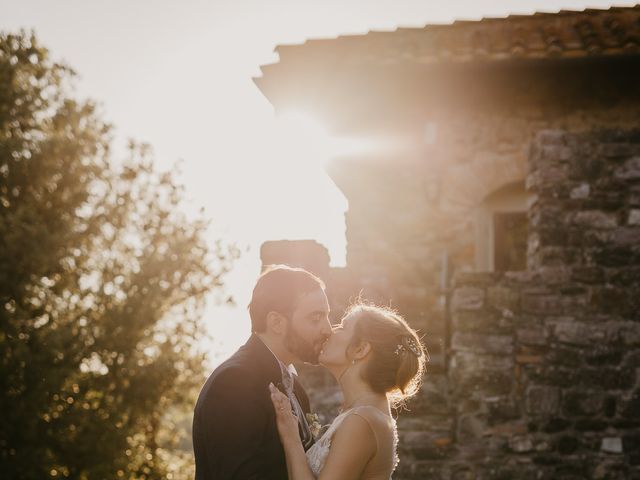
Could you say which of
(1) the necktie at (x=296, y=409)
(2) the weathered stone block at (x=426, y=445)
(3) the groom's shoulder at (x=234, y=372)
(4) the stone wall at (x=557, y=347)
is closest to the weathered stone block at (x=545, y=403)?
(4) the stone wall at (x=557, y=347)

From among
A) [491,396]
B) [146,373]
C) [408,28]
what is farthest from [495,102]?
[146,373]

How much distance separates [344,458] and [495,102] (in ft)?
21.2

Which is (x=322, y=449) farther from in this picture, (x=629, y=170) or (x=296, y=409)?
(x=629, y=170)

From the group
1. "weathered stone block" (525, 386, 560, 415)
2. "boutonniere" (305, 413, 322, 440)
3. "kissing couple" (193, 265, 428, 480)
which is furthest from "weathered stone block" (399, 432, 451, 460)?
"boutonniere" (305, 413, 322, 440)

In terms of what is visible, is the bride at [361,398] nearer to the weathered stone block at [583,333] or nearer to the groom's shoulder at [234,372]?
the groom's shoulder at [234,372]

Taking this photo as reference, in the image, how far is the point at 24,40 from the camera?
12023 millimetres

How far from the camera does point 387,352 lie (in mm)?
3398

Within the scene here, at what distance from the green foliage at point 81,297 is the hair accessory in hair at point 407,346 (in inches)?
314

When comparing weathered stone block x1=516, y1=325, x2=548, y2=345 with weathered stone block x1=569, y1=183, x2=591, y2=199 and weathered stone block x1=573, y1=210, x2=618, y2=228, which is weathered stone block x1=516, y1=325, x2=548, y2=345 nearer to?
weathered stone block x1=573, y1=210, x2=618, y2=228

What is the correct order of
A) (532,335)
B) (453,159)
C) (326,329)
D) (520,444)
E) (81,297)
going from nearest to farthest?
(326,329), (520,444), (532,335), (453,159), (81,297)

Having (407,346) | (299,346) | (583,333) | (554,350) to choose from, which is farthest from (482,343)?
(299,346)

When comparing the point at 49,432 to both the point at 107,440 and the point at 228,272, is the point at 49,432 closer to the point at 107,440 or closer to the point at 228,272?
the point at 107,440

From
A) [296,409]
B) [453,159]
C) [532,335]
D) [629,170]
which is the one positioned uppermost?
[453,159]

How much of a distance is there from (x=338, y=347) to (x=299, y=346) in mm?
305
